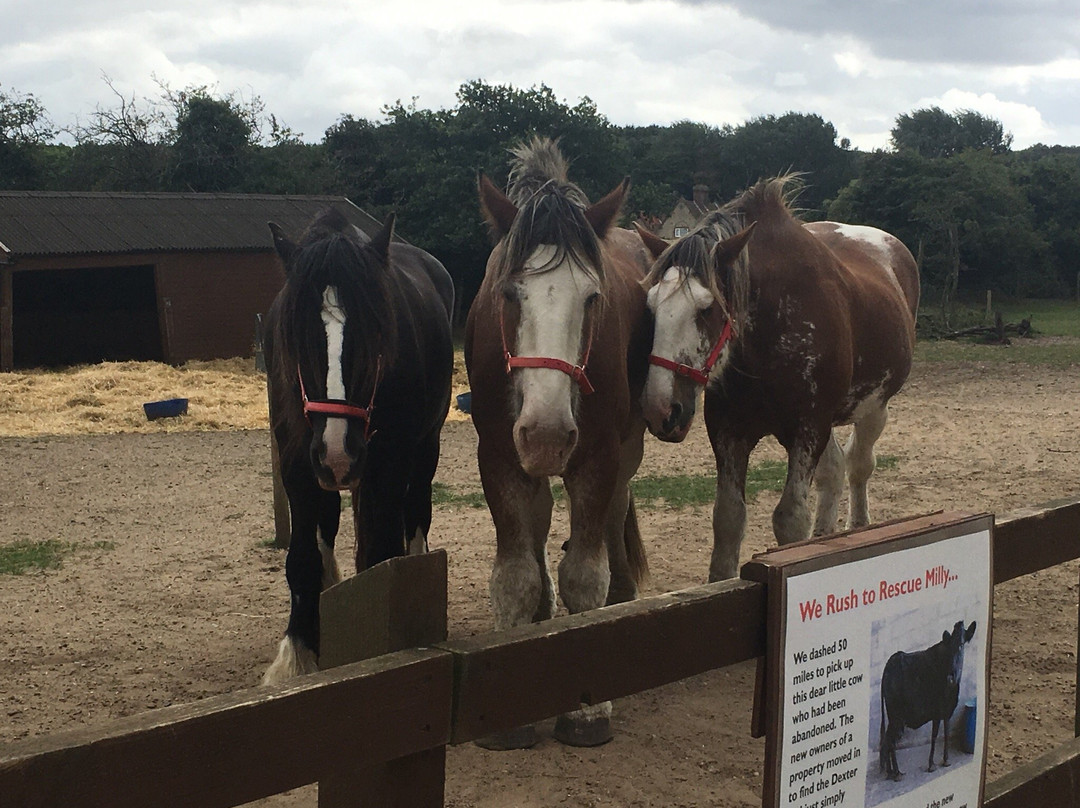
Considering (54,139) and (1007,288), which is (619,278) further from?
(1007,288)

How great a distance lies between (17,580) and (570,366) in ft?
14.7

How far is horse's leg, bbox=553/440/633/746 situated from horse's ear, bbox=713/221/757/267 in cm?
112

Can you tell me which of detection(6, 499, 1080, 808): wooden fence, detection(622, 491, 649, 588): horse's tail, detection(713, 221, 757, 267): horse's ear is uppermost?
detection(713, 221, 757, 267): horse's ear

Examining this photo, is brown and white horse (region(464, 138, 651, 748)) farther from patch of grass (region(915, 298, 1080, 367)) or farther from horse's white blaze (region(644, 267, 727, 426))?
patch of grass (region(915, 298, 1080, 367))

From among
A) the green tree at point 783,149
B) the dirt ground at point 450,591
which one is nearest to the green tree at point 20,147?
the dirt ground at point 450,591

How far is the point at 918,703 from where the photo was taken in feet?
7.54

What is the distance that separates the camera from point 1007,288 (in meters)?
37.1

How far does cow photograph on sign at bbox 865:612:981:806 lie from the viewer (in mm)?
2193

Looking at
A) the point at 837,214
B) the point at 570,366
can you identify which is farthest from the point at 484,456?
the point at 837,214

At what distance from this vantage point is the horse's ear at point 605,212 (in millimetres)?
4094

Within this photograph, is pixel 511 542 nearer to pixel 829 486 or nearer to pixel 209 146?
pixel 829 486

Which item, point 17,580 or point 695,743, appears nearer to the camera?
point 695,743

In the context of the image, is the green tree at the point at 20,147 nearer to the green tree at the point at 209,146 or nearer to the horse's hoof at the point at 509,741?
the green tree at the point at 209,146

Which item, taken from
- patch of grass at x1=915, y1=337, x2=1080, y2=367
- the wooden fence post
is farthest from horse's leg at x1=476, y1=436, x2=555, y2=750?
patch of grass at x1=915, y1=337, x2=1080, y2=367
